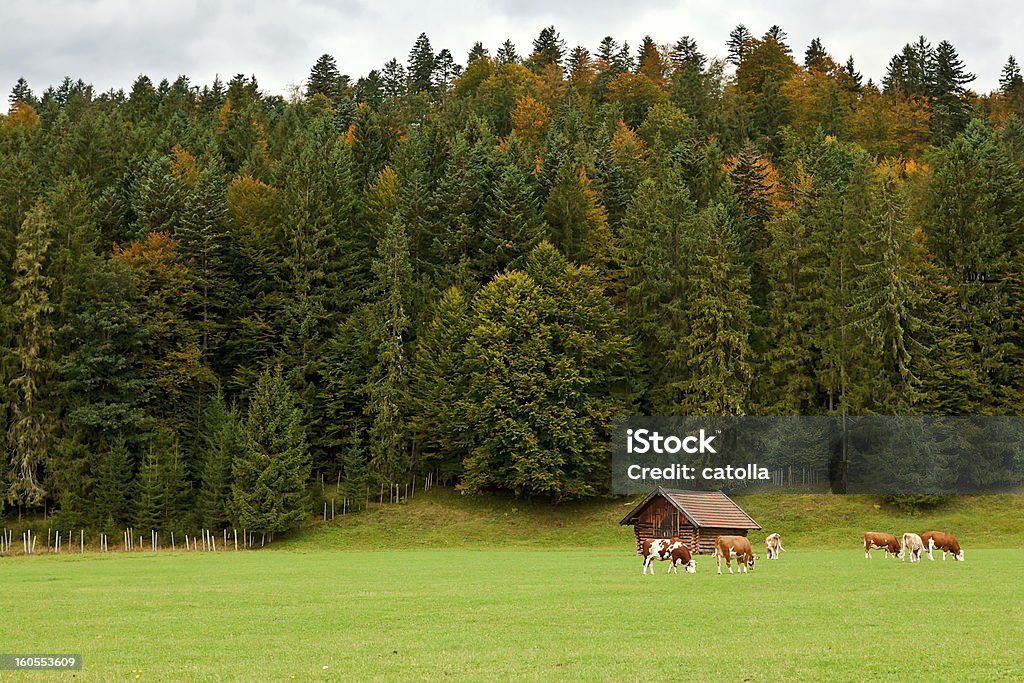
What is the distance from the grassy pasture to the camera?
1781cm

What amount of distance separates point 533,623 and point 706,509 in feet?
111

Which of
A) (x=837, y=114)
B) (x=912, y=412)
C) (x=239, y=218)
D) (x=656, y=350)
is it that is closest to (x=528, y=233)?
(x=656, y=350)

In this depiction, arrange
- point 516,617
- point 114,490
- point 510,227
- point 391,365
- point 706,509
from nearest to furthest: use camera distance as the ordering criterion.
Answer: point 516,617, point 706,509, point 114,490, point 391,365, point 510,227

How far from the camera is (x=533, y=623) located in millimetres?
24266

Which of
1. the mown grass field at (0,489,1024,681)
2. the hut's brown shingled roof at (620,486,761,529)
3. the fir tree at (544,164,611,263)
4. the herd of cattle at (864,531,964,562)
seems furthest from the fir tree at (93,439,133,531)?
the herd of cattle at (864,531,964,562)

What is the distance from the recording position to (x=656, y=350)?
253ft

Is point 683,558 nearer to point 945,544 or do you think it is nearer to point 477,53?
point 945,544

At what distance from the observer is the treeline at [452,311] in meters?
68.8

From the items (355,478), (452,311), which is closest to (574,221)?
(452,311)

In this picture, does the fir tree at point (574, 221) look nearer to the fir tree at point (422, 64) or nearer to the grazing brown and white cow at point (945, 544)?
the grazing brown and white cow at point (945, 544)

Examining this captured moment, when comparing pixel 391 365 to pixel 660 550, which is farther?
pixel 391 365

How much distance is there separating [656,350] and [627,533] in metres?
15.9

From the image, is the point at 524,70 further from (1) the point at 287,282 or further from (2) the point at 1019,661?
(2) the point at 1019,661

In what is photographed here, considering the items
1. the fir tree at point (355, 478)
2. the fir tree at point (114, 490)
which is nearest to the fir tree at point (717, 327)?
the fir tree at point (355, 478)
